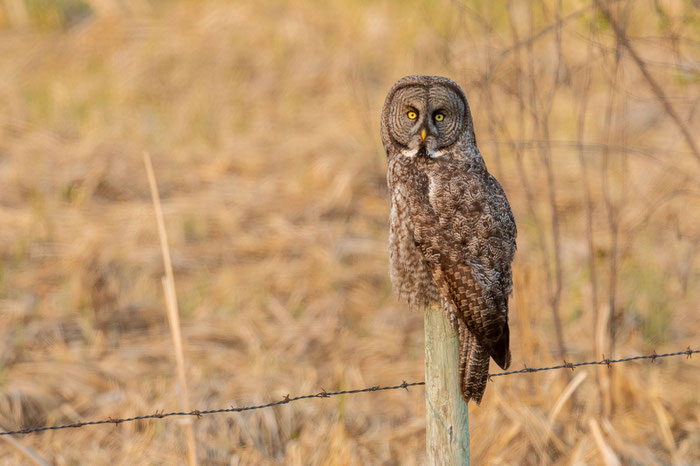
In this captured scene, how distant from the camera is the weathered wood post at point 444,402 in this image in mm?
3047

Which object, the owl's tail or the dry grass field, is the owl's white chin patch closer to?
the owl's tail

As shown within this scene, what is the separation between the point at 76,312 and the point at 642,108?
667cm

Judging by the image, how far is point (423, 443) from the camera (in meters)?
5.15

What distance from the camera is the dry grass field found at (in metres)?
4.93

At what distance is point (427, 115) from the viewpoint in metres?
3.28

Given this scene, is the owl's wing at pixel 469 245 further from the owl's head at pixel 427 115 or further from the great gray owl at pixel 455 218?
the owl's head at pixel 427 115

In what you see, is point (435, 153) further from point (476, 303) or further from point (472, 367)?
point (472, 367)

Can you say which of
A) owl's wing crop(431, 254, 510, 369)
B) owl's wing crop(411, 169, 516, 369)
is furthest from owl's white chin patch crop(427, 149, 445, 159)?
owl's wing crop(431, 254, 510, 369)

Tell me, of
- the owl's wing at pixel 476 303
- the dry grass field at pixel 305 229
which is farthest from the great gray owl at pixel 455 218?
the dry grass field at pixel 305 229

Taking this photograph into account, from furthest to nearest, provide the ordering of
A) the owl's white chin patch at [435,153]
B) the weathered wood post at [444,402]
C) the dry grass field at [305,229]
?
the dry grass field at [305,229] < the owl's white chin patch at [435,153] < the weathered wood post at [444,402]

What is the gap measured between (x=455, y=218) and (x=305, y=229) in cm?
479

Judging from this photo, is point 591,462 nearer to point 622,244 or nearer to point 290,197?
point 622,244

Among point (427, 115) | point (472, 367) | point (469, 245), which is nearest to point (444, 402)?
point (472, 367)

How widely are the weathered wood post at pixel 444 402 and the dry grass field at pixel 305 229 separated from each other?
1.39 metres
